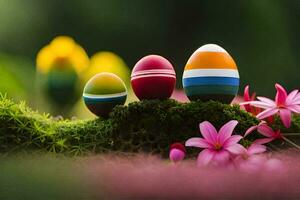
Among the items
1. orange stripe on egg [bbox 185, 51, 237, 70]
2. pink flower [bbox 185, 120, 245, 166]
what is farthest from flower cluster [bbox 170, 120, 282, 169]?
orange stripe on egg [bbox 185, 51, 237, 70]

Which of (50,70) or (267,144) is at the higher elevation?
(50,70)

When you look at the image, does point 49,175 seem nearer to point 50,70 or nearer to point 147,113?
point 147,113

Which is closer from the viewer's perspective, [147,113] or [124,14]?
[147,113]

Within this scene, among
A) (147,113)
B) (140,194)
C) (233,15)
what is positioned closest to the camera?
(140,194)

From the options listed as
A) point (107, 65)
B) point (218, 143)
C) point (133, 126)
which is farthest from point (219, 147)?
point (107, 65)

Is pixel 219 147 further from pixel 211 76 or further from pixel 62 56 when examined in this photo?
pixel 62 56

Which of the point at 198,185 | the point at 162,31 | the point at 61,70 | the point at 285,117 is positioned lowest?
the point at 198,185

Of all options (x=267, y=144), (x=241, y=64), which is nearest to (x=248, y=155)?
(x=267, y=144)
